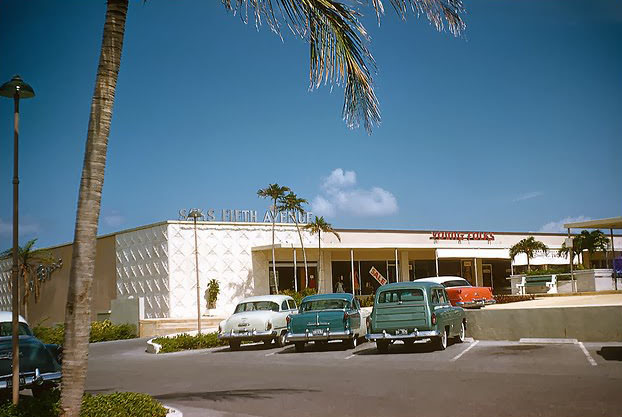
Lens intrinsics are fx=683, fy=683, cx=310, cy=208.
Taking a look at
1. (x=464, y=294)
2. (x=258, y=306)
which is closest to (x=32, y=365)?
(x=258, y=306)

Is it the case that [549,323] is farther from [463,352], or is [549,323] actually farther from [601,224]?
[601,224]

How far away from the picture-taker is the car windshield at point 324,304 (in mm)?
19016

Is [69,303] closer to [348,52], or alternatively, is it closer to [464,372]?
[348,52]

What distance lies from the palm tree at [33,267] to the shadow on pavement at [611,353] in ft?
110

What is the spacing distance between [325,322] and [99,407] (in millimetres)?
10660

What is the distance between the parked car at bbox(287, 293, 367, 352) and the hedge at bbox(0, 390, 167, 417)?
9.72m

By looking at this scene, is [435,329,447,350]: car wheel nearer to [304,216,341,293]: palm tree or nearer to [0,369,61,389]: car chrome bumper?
[0,369,61,389]: car chrome bumper

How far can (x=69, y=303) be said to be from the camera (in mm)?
6484

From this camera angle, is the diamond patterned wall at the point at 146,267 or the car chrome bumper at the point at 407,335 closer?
the car chrome bumper at the point at 407,335

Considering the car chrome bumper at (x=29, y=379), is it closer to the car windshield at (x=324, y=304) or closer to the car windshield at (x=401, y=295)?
the car windshield at (x=401, y=295)

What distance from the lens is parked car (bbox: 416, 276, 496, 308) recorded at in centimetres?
2702

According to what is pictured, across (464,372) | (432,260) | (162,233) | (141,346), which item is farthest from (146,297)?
(464,372)

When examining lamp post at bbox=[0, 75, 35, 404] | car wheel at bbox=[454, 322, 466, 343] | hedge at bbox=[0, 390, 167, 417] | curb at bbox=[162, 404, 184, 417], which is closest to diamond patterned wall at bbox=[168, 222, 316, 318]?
car wheel at bbox=[454, 322, 466, 343]

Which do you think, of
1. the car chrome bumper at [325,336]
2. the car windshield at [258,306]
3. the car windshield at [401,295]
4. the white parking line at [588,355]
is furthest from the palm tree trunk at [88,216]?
the car windshield at [258,306]
